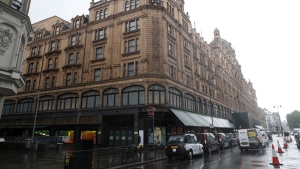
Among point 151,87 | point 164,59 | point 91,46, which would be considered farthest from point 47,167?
point 91,46

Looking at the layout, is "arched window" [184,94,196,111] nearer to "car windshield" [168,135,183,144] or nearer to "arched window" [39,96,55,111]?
"car windshield" [168,135,183,144]

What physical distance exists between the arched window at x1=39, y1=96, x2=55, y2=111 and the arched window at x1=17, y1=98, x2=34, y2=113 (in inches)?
101

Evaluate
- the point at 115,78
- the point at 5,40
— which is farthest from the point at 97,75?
the point at 5,40

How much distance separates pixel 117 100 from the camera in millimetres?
27359

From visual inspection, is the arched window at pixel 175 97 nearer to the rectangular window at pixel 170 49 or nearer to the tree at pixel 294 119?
the rectangular window at pixel 170 49

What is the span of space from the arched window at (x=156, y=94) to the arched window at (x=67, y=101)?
42.2 ft

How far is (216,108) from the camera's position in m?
45.4

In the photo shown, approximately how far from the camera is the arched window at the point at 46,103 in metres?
33.3

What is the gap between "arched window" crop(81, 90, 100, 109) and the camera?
2904 centimetres

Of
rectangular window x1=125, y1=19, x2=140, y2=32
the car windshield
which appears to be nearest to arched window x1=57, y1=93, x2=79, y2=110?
rectangular window x1=125, y1=19, x2=140, y2=32

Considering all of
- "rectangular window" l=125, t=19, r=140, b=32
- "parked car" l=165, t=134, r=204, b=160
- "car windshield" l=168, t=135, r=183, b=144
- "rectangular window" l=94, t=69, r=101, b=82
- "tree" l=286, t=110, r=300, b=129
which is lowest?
"parked car" l=165, t=134, r=204, b=160

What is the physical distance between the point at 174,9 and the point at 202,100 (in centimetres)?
1786

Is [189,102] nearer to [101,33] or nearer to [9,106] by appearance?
[101,33]

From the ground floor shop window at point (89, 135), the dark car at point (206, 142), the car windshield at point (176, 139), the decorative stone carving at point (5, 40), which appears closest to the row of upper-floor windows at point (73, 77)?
the ground floor shop window at point (89, 135)
